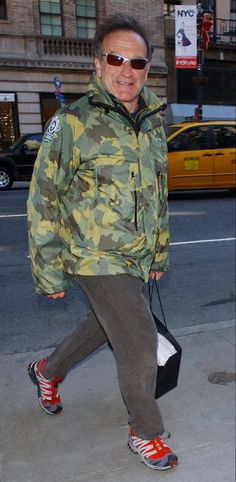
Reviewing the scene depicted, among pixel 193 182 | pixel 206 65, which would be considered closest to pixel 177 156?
pixel 193 182

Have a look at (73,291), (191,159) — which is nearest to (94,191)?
(73,291)

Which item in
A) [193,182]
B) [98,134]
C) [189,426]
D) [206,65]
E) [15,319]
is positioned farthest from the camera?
[193,182]

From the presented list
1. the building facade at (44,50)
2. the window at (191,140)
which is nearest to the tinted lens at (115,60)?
the building facade at (44,50)

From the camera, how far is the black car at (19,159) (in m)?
2.13

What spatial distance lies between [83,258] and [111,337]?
1.19ft

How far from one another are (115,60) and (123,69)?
46 mm

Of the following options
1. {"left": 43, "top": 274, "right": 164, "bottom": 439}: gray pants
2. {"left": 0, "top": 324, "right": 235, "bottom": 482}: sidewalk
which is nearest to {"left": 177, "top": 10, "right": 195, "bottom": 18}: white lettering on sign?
{"left": 43, "top": 274, "right": 164, "bottom": 439}: gray pants

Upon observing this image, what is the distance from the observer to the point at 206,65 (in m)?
2.21

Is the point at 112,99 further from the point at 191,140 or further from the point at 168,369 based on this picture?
the point at 191,140

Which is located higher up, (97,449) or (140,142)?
(140,142)

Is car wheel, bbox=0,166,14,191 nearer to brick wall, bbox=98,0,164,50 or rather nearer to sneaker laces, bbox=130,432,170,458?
brick wall, bbox=98,0,164,50

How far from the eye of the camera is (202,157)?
683 centimetres

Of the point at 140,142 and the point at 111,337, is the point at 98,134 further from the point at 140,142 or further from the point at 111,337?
the point at 111,337

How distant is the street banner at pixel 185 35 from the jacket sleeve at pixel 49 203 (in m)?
0.65
